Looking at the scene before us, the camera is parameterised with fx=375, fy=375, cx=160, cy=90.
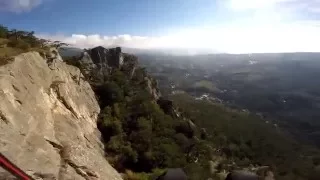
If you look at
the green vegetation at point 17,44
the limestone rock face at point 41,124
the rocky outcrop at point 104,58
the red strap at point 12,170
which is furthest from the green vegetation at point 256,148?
the red strap at point 12,170

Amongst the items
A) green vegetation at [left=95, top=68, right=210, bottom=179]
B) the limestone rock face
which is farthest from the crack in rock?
green vegetation at [left=95, top=68, right=210, bottom=179]

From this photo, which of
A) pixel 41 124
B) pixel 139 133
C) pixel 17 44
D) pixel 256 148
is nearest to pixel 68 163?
pixel 41 124

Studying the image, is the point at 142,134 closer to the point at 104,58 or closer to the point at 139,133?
the point at 139,133

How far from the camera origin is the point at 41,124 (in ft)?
68.9

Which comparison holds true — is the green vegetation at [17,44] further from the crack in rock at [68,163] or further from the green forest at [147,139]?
the green forest at [147,139]

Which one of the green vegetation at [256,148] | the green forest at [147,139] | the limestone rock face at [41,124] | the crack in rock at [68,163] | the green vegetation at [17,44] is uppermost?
the green vegetation at [17,44]

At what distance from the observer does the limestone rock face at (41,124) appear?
17219mm

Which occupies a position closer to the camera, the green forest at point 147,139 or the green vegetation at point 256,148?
the green forest at point 147,139

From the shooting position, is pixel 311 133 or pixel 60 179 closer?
pixel 60 179

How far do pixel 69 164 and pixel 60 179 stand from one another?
1736mm

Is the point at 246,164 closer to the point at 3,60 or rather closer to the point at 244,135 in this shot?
the point at 244,135

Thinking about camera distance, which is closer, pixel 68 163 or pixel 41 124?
pixel 68 163

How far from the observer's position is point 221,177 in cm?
5447

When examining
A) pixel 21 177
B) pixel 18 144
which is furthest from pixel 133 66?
pixel 21 177
